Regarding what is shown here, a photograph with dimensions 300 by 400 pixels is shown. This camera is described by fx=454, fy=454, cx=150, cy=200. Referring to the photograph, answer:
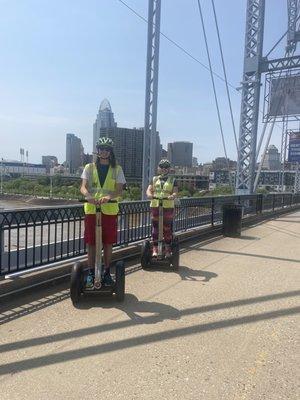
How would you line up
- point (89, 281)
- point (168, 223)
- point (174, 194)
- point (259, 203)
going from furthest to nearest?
1. point (259, 203)
2. point (168, 223)
3. point (174, 194)
4. point (89, 281)

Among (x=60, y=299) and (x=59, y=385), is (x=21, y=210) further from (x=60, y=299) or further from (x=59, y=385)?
(x=59, y=385)

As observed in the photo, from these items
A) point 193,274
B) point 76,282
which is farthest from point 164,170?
point 76,282

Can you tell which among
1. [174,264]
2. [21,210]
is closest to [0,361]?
[21,210]

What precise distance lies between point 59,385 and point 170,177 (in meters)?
5.15

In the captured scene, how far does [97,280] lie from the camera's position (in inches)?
221

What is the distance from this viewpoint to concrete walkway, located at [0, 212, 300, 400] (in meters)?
3.55

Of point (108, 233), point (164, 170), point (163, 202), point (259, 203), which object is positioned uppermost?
point (164, 170)

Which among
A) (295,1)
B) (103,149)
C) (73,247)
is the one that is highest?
(295,1)

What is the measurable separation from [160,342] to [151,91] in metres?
7.99

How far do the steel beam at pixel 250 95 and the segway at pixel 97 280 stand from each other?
51.4 ft

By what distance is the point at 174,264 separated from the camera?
786 cm

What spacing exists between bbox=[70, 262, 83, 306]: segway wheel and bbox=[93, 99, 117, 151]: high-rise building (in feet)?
17.8

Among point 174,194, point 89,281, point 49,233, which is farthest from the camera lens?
point 174,194

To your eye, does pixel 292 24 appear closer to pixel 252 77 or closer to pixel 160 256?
pixel 252 77
